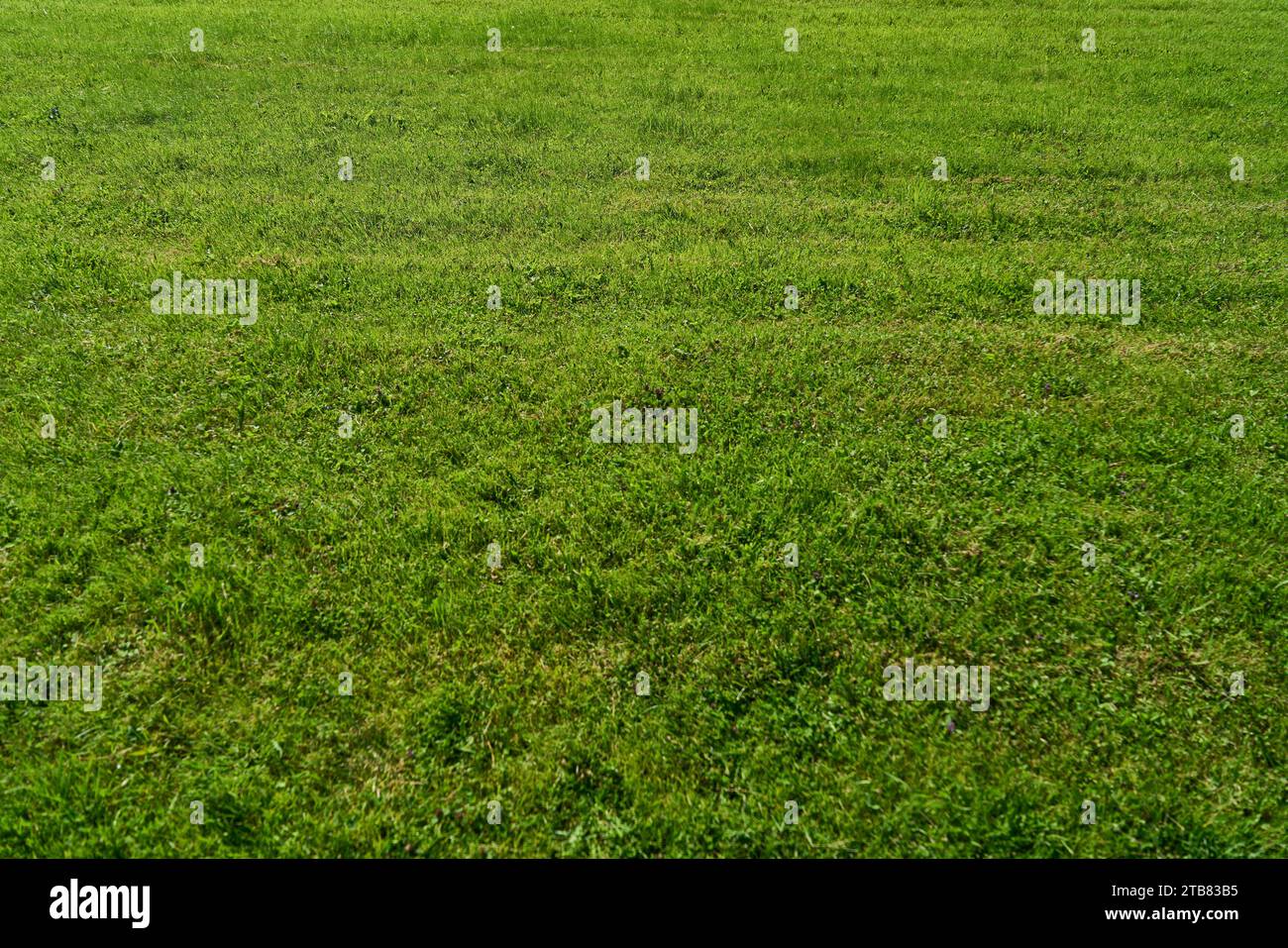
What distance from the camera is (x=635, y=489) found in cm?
717

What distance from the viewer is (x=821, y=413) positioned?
26.8 ft

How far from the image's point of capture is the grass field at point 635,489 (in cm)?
492

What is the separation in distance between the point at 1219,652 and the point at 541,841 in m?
5.28

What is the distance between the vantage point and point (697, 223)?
12180mm

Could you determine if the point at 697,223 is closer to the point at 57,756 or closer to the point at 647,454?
the point at 647,454

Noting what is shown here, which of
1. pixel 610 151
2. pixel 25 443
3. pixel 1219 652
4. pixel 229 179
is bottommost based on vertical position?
pixel 1219 652

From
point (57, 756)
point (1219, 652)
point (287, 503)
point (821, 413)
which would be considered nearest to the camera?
point (57, 756)

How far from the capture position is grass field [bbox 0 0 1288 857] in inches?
194

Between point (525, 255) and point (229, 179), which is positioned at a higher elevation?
point (229, 179)
